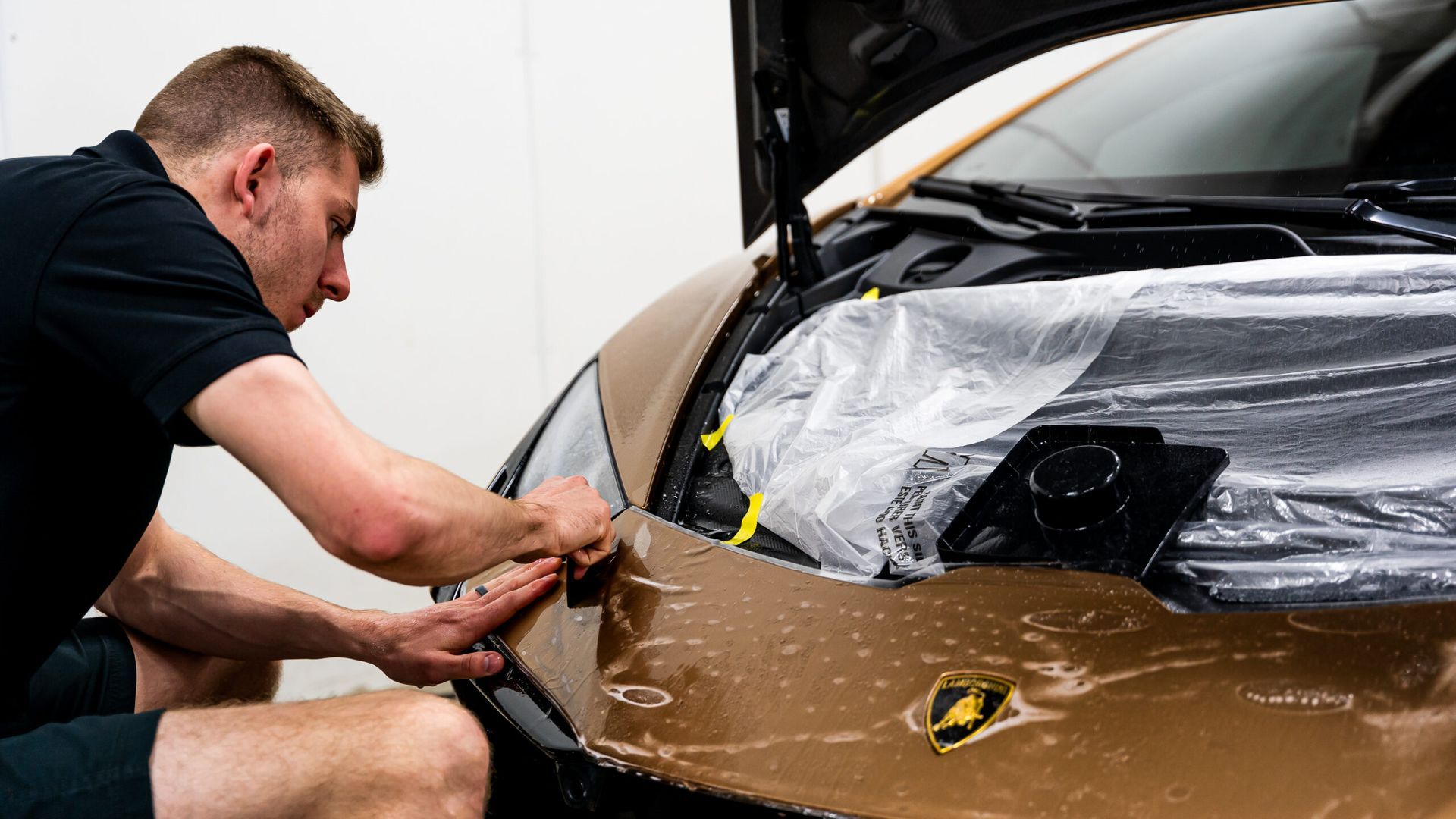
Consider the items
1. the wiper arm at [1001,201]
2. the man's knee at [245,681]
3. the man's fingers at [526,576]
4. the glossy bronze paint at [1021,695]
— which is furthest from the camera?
the wiper arm at [1001,201]

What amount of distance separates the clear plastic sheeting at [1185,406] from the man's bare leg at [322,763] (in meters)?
0.40

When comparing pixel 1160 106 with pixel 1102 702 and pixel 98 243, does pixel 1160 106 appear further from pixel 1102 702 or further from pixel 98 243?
pixel 98 243

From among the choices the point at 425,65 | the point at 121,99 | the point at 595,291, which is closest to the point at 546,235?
the point at 595,291

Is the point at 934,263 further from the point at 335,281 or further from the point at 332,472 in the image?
the point at 332,472

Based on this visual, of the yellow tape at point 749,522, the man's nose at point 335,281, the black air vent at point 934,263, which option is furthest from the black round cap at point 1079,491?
the man's nose at point 335,281

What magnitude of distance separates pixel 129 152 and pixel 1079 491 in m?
0.98

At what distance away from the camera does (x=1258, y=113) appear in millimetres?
1706

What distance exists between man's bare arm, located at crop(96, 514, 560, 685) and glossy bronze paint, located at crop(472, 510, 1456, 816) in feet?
0.68

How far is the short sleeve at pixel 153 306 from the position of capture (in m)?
0.95

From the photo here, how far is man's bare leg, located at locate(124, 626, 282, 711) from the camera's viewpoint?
140 centimetres

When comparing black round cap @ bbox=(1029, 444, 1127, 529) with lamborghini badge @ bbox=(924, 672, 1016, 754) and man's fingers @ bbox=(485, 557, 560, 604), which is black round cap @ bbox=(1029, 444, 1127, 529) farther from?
man's fingers @ bbox=(485, 557, 560, 604)

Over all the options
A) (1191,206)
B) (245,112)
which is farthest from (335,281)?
(1191,206)

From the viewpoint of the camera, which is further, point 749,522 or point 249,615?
point 249,615

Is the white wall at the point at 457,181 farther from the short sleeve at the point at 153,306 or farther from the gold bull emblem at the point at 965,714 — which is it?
the gold bull emblem at the point at 965,714
